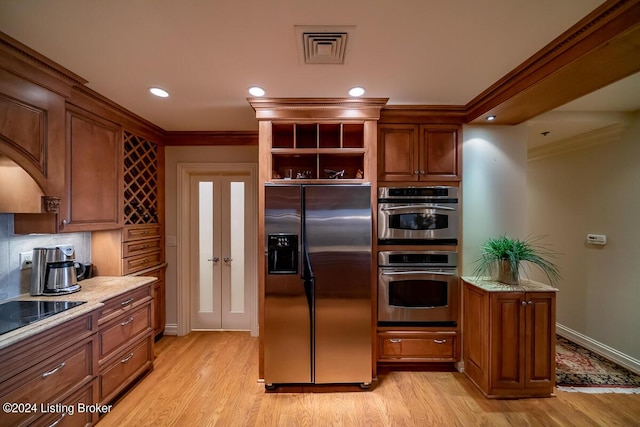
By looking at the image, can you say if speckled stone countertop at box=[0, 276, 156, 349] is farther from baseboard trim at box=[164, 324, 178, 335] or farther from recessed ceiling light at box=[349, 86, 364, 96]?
recessed ceiling light at box=[349, 86, 364, 96]

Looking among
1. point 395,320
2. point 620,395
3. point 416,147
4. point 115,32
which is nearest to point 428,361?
point 395,320

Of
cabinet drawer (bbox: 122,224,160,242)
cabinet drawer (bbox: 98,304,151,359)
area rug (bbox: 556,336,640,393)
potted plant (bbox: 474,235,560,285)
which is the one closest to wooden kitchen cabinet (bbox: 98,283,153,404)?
Answer: cabinet drawer (bbox: 98,304,151,359)

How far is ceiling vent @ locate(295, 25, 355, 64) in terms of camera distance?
1.45 meters

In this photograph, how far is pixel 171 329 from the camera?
341 cm

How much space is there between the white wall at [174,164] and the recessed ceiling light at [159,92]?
1.13 m

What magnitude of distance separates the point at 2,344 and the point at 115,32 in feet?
5.70

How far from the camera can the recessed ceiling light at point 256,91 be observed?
7.05 feet

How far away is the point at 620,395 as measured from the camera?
2.24 metres

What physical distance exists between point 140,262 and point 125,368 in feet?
3.62

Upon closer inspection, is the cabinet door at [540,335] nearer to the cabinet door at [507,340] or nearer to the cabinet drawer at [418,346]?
the cabinet door at [507,340]

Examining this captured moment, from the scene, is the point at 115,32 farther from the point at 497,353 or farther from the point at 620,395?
the point at 620,395

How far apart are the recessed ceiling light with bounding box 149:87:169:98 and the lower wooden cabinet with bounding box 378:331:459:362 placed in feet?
9.63

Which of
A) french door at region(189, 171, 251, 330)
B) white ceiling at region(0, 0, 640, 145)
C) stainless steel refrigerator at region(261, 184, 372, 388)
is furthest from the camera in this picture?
french door at region(189, 171, 251, 330)

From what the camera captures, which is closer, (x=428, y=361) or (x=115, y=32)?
(x=115, y=32)
